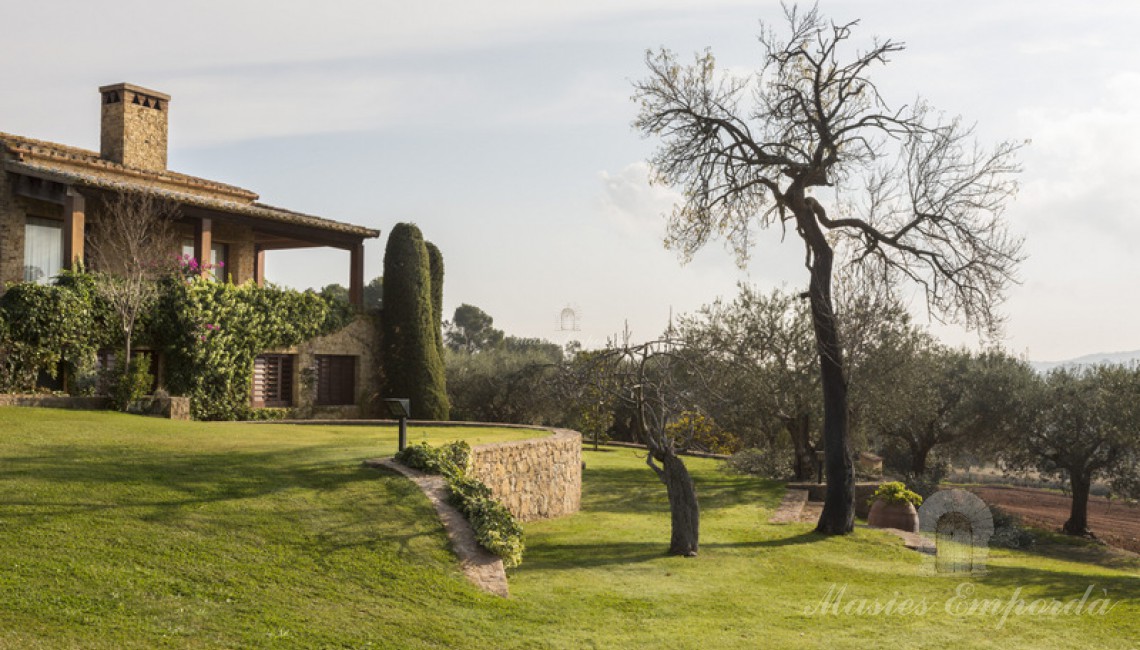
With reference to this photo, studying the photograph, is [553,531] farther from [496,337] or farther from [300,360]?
[496,337]

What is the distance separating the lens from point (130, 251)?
81.5ft

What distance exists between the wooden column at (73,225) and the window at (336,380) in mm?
7830

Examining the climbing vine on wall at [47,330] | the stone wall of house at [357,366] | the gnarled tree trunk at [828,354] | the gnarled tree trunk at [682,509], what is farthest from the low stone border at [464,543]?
the stone wall of house at [357,366]

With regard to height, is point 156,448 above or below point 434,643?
above

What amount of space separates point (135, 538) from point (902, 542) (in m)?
12.5

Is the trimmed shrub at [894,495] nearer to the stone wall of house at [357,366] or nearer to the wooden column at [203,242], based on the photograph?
the stone wall of house at [357,366]

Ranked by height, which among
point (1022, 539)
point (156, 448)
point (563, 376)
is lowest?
point (1022, 539)

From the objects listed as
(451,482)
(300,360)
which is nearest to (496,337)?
(300,360)

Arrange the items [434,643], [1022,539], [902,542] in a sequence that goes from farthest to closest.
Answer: [1022,539] < [902,542] < [434,643]

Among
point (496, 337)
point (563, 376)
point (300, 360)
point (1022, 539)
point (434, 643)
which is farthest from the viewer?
point (496, 337)

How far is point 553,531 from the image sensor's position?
15.3 metres

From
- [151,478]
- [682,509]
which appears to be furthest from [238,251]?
[682,509]

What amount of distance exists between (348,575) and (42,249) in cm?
1961

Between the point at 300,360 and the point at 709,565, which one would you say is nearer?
the point at 709,565
